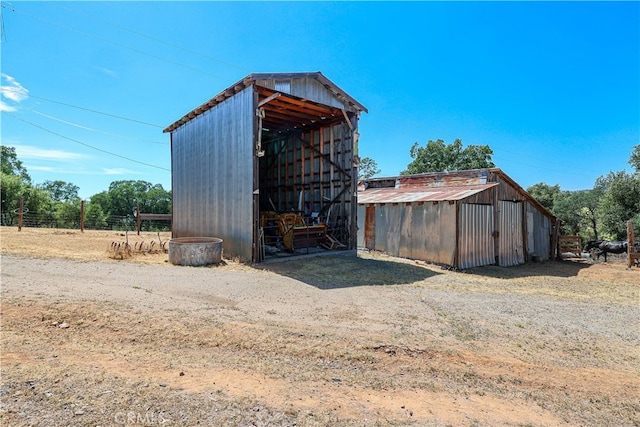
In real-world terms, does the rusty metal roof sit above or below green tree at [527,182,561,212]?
below

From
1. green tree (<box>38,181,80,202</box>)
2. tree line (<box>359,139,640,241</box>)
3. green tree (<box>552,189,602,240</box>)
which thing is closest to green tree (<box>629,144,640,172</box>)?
tree line (<box>359,139,640,241</box>)

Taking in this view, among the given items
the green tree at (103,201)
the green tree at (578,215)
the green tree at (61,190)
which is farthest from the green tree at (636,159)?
the green tree at (61,190)

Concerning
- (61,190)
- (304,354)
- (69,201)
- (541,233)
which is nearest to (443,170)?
(541,233)

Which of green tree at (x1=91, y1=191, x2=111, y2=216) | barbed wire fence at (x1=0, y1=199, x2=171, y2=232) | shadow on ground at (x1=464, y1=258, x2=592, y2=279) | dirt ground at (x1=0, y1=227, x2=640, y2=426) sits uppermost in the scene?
green tree at (x1=91, y1=191, x2=111, y2=216)

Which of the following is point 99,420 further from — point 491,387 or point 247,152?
point 247,152

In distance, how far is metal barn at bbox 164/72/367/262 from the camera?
37.6 feet

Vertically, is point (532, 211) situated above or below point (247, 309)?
above

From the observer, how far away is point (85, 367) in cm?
330

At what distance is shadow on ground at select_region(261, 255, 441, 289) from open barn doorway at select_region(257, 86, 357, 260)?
1.37 meters

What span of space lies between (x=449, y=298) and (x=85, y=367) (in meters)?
6.46

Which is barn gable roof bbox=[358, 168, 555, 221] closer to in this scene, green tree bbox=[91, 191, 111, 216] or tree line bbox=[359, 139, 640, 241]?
tree line bbox=[359, 139, 640, 241]

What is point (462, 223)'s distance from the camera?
1234cm

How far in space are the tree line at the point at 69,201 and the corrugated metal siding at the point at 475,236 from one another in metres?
28.3

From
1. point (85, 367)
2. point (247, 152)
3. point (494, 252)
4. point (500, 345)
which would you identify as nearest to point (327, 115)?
point (247, 152)
